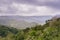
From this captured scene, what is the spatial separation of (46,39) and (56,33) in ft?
11.9

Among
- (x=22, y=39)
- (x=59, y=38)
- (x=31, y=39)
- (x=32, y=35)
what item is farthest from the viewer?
(x=22, y=39)

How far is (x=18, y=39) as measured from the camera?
211ft

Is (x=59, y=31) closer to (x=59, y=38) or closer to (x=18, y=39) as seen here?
(x=59, y=38)

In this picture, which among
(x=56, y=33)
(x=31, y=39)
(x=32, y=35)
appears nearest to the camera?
(x=56, y=33)

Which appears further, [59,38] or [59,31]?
[59,31]

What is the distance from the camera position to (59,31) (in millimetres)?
48562

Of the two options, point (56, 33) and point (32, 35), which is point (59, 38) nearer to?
point (56, 33)

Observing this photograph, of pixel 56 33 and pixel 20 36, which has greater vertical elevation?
pixel 56 33

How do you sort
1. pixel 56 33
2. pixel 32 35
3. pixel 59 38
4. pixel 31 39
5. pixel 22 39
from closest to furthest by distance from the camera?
1. pixel 59 38
2. pixel 56 33
3. pixel 31 39
4. pixel 32 35
5. pixel 22 39

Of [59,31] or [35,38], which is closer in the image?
[59,31]

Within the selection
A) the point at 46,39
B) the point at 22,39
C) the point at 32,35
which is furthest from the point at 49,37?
the point at 22,39

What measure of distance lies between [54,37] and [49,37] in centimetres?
122

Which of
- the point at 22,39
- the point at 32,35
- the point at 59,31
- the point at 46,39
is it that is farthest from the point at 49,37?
the point at 22,39

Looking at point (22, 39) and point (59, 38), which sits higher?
point (59, 38)
